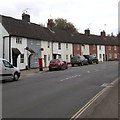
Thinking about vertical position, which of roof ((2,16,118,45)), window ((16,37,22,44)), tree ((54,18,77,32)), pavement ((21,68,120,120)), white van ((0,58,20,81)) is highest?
tree ((54,18,77,32))

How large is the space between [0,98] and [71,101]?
302 centimetres

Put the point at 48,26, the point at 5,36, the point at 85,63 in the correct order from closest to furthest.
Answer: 1. the point at 5,36
2. the point at 85,63
3. the point at 48,26

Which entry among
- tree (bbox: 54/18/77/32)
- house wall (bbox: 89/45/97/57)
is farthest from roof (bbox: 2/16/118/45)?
tree (bbox: 54/18/77/32)

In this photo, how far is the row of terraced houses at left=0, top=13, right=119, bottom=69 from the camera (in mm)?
33500

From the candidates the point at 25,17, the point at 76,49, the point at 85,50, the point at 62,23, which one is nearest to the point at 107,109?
the point at 25,17

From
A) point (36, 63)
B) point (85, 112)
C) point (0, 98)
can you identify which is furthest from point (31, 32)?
point (85, 112)

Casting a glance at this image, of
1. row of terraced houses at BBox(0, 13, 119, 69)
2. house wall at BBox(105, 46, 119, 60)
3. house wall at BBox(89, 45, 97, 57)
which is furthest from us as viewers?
house wall at BBox(105, 46, 119, 60)

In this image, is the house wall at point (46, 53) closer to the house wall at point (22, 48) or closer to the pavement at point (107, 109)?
the house wall at point (22, 48)

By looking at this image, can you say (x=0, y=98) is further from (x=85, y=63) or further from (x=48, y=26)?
(x=48, y=26)

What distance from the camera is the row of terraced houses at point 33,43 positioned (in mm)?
33500

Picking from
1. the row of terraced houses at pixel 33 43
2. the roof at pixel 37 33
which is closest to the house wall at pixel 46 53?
the row of terraced houses at pixel 33 43

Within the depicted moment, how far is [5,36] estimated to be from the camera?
33344 millimetres

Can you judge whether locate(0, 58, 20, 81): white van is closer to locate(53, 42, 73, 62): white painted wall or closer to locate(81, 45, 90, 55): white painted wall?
locate(53, 42, 73, 62): white painted wall

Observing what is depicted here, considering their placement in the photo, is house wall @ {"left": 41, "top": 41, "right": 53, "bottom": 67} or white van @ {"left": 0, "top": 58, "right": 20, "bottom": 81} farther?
house wall @ {"left": 41, "top": 41, "right": 53, "bottom": 67}
